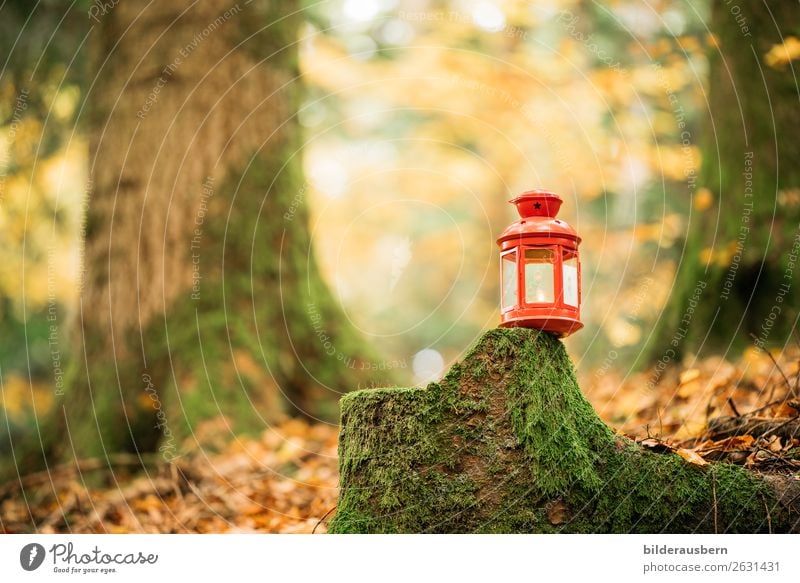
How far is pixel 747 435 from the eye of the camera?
344 cm

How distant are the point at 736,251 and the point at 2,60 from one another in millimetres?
6483

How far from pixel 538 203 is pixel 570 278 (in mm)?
325

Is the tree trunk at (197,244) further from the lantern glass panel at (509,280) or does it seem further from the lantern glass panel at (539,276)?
the lantern glass panel at (539,276)

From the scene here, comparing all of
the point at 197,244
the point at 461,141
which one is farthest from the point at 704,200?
the point at 461,141

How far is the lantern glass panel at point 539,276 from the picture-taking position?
3049mm

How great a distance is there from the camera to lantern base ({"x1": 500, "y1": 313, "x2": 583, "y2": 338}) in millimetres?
3018

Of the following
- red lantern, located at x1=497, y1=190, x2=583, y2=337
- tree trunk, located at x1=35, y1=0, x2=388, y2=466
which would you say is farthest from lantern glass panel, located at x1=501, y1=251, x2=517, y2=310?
tree trunk, located at x1=35, y1=0, x2=388, y2=466

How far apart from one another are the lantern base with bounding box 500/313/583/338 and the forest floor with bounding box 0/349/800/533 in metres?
1.04

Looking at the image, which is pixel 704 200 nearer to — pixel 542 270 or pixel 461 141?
pixel 542 270

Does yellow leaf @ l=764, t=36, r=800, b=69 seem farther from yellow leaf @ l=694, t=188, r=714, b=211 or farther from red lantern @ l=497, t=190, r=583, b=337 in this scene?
red lantern @ l=497, t=190, r=583, b=337

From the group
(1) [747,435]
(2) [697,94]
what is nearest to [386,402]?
(1) [747,435]

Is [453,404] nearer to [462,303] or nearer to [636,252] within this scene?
[636,252]
